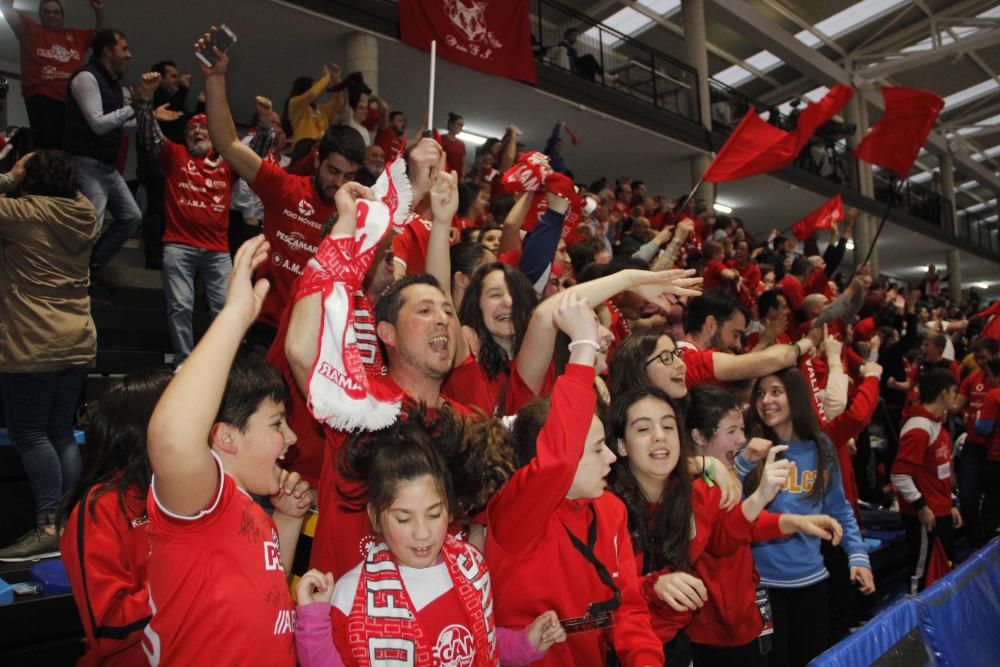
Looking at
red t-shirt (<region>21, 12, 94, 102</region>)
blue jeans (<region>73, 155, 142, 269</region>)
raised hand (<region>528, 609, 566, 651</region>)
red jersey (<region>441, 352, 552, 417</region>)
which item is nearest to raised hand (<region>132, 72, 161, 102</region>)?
blue jeans (<region>73, 155, 142, 269</region>)

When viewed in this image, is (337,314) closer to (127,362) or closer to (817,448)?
(817,448)

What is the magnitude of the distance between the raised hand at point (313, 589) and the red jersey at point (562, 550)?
1.48 feet

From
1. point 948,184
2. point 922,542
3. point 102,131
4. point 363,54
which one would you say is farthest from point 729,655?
point 948,184

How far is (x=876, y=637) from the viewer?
210cm

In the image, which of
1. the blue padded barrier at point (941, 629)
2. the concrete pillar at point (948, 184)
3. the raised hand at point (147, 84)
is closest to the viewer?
the blue padded barrier at point (941, 629)

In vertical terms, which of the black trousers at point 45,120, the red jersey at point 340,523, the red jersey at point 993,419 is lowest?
the red jersey at point 340,523

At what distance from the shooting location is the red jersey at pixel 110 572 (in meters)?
1.74

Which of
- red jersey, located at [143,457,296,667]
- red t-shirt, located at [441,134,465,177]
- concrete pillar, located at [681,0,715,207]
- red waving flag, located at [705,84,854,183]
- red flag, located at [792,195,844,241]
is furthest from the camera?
concrete pillar, located at [681,0,715,207]

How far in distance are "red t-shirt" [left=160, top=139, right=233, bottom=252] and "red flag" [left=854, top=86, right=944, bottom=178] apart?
5106mm

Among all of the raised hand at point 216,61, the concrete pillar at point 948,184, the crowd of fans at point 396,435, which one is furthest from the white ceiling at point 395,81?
the concrete pillar at point 948,184

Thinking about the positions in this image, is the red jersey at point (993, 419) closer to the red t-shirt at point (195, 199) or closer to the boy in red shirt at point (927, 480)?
the boy in red shirt at point (927, 480)

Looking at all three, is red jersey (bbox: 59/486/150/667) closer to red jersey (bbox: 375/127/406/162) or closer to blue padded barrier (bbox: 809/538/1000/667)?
blue padded barrier (bbox: 809/538/1000/667)

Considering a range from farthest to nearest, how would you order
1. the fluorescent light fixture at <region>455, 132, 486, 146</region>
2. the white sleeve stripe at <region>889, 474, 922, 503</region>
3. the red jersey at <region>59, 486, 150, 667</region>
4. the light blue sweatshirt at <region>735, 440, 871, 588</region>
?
the fluorescent light fixture at <region>455, 132, 486, 146</region>
the white sleeve stripe at <region>889, 474, 922, 503</region>
the light blue sweatshirt at <region>735, 440, 871, 588</region>
the red jersey at <region>59, 486, 150, 667</region>

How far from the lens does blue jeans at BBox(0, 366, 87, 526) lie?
3.01 m
